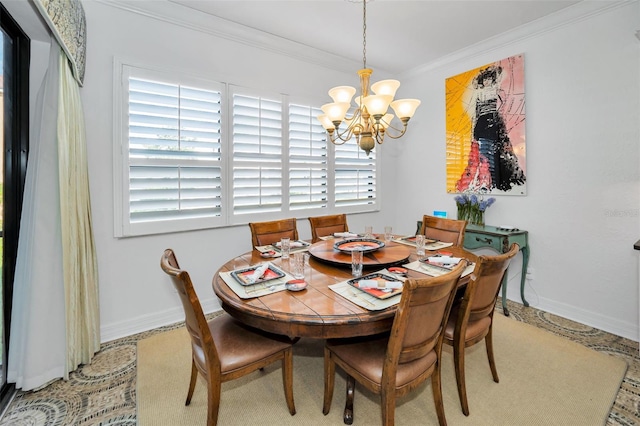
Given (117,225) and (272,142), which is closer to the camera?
(117,225)

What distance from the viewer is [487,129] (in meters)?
3.51

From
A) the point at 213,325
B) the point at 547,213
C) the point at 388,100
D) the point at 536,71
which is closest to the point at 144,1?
the point at 388,100

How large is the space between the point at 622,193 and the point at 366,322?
279 cm

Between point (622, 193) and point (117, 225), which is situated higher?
point (622, 193)

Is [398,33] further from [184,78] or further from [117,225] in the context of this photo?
[117,225]

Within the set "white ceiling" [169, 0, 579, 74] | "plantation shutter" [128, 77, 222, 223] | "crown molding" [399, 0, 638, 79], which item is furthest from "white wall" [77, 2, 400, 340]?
"crown molding" [399, 0, 638, 79]

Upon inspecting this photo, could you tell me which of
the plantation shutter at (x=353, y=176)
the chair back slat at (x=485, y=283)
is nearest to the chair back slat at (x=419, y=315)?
the chair back slat at (x=485, y=283)

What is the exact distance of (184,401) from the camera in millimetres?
1883

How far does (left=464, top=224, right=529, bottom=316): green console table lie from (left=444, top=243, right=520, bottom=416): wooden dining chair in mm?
1368

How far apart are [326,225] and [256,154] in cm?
107

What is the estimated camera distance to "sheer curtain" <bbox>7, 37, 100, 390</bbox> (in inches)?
76.8

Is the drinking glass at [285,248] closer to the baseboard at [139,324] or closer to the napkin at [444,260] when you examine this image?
the napkin at [444,260]

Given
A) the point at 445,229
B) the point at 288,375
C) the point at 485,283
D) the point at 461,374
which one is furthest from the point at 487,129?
the point at 288,375

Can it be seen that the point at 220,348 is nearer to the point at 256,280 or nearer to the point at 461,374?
the point at 256,280
